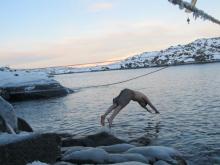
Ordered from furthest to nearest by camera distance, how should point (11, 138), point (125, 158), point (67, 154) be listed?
point (67, 154)
point (125, 158)
point (11, 138)

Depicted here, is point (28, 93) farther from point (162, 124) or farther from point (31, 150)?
point (31, 150)

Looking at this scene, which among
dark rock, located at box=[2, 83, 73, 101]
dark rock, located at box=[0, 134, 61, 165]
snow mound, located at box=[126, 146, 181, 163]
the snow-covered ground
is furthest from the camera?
the snow-covered ground

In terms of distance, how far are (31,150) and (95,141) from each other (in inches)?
237

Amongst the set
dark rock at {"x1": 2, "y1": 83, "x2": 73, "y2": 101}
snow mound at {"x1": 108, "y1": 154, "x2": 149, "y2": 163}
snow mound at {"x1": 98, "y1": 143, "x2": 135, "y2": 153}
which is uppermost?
snow mound at {"x1": 108, "y1": 154, "x2": 149, "y2": 163}

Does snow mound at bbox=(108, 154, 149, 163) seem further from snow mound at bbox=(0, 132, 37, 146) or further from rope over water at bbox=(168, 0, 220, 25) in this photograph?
rope over water at bbox=(168, 0, 220, 25)

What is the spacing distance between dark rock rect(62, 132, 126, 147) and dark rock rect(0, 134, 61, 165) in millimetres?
3943

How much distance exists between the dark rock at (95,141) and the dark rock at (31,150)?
394cm

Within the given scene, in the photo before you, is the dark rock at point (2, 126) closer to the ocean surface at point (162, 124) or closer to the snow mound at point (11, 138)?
the snow mound at point (11, 138)

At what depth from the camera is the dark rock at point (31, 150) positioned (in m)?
14.2

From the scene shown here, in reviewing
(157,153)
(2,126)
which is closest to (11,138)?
(2,126)

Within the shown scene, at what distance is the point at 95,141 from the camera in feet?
Answer: 67.6

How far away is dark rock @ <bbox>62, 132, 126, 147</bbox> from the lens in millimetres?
20156

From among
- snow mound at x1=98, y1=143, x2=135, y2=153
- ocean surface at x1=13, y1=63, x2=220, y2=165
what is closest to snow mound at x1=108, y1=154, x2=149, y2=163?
snow mound at x1=98, y1=143, x2=135, y2=153

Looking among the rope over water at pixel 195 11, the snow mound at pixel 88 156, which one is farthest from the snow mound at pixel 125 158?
the rope over water at pixel 195 11
